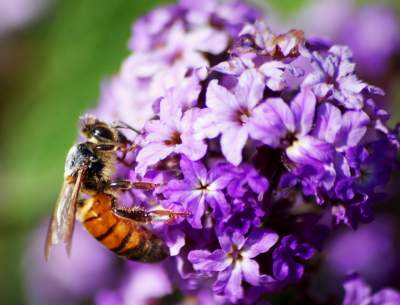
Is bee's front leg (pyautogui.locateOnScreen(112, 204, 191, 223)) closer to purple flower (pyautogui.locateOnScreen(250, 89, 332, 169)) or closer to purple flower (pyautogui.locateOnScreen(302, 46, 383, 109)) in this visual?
purple flower (pyautogui.locateOnScreen(250, 89, 332, 169))

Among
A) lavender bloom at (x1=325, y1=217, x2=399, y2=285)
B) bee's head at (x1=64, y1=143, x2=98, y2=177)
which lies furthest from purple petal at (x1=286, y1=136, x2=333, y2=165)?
lavender bloom at (x1=325, y1=217, x2=399, y2=285)

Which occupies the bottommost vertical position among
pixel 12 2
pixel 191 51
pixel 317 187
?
pixel 317 187

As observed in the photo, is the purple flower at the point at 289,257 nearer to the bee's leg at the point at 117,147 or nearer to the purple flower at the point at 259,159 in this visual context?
the purple flower at the point at 259,159

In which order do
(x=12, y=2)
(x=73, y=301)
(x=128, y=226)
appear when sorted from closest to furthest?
1. (x=128, y=226)
2. (x=73, y=301)
3. (x=12, y=2)

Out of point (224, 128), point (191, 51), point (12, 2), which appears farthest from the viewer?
point (12, 2)

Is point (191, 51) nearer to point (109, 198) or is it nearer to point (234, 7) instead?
point (234, 7)

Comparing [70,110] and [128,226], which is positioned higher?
[70,110]

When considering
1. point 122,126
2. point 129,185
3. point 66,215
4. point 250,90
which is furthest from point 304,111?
point 66,215

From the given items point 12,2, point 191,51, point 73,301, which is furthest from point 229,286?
point 12,2
